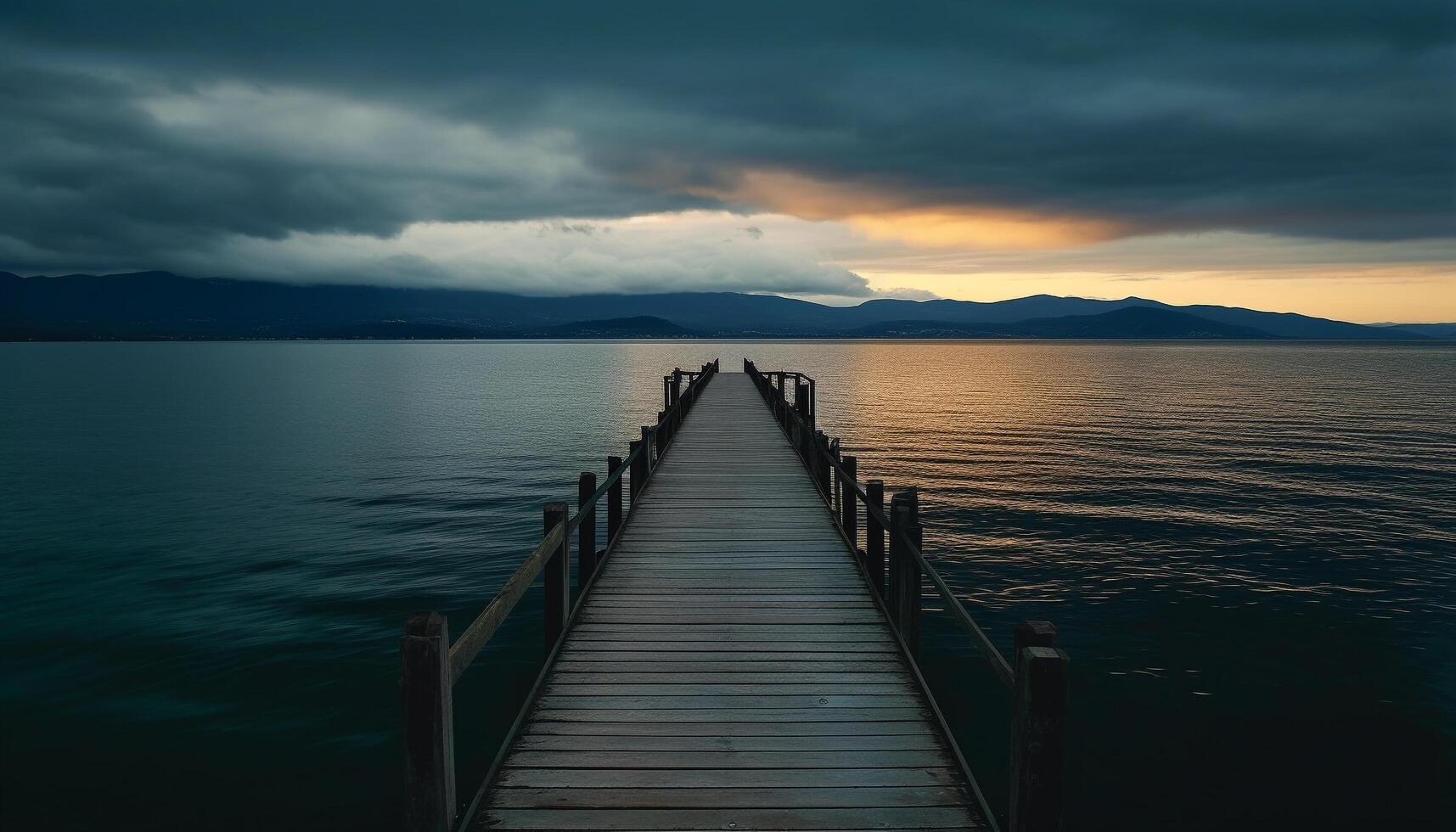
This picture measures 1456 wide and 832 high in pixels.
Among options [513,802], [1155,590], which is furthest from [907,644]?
[1155,590]

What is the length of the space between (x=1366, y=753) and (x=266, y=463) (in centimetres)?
3315

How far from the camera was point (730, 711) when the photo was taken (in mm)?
6066

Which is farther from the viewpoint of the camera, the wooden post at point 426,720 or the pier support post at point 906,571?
the pier support post at point 906,571

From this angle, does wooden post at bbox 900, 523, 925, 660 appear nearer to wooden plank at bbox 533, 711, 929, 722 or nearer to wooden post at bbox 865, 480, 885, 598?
wooden plank at bbox 533, 711, 929, 722

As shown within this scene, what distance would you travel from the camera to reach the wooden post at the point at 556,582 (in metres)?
7.34

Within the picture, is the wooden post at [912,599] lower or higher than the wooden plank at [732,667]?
higher

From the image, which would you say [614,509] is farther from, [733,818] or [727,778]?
[733,818]

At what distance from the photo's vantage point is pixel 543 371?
10750 centimetres

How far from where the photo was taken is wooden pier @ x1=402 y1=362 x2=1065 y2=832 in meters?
4.39

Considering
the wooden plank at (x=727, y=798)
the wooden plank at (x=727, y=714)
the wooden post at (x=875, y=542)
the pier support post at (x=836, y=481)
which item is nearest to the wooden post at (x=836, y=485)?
the pier support post at (x=836, y=481)

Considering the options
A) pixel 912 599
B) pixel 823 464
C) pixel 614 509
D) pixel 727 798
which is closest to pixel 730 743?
pixel 727 798

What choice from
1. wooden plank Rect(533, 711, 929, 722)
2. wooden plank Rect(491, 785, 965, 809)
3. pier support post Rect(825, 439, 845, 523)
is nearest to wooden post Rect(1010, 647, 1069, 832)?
wooden plank Rect(491, 785, 965, 809)

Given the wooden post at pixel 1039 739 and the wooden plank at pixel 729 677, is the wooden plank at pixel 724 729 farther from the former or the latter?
the wooden post at pixel 1039 739

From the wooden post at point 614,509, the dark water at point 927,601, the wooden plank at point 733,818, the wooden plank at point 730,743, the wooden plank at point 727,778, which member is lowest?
the dark water at point 927,601
